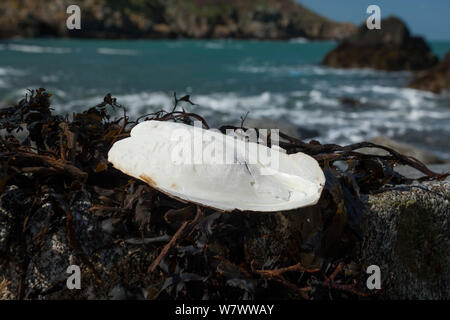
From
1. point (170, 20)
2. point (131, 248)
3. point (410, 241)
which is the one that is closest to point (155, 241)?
point (131, 248)

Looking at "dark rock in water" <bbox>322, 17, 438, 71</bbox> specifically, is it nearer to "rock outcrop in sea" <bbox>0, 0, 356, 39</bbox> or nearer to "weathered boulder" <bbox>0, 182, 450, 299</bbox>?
"weathered boulder" <bbox>0, 182, 450, 299</bbox>

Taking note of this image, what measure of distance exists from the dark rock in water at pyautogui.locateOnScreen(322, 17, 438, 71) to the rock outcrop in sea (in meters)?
45.7

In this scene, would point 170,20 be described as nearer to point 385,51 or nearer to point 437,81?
point 385,51

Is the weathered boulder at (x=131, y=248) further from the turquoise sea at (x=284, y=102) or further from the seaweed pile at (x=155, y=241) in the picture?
the turquoise sea at (x=284, y=102)

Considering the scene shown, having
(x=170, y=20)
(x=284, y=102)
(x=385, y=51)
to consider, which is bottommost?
(x=284, y=102)

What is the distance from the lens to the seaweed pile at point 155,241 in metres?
1.22

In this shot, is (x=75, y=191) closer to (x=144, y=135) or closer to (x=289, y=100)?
(x=144, y=135)

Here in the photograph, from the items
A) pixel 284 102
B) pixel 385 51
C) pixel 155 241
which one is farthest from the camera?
pixel 385 51

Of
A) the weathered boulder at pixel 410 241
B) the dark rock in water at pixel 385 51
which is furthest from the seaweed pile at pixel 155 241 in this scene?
the dark rock in water at pixel 385 51

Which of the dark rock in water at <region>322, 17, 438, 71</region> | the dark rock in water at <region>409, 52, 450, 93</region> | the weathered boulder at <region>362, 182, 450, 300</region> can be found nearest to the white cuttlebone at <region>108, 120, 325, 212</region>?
the weathered boulder at <region>362, 182, 450, 300</region>

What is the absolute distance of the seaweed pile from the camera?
1.22m

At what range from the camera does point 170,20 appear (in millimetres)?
95250

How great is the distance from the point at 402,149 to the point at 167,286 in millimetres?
4750

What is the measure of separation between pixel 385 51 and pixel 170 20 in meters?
76.5
